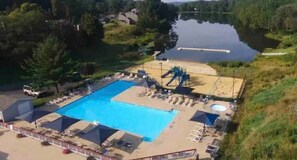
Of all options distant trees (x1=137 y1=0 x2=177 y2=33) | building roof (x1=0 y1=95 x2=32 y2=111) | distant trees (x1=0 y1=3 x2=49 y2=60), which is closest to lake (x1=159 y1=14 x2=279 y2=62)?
distant trees (x1=137 y1=0 x2=177 y2=33)

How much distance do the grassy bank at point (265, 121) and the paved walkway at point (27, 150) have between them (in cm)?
980

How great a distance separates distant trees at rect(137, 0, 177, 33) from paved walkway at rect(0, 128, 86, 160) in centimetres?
5531

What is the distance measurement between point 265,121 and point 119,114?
12428mm

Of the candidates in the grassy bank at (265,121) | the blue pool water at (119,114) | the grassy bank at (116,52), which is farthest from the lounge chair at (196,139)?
the grassy bank at (116,52)

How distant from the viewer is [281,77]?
3097 centimetres

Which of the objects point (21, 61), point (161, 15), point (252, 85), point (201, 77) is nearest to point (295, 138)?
point (252, 85)

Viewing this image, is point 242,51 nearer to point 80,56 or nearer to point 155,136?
point 80,56

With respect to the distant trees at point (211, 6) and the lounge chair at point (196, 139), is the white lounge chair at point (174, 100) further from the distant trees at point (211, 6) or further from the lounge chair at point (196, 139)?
the distant trees at point (211, 6)

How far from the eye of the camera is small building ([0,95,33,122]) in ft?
81.5

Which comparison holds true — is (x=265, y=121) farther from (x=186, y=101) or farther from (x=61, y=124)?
(x=61, y=124)

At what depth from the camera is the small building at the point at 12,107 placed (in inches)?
978

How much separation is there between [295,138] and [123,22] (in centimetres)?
6978

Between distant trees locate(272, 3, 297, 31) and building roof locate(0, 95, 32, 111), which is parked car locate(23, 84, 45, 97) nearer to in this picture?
building roof locate(0, 95, 32, 111)

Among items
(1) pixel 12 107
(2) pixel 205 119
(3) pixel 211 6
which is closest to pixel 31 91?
(1) pixel 12 107
